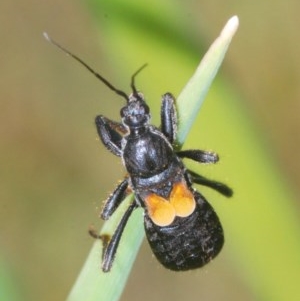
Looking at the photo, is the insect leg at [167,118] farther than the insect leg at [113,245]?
Yes

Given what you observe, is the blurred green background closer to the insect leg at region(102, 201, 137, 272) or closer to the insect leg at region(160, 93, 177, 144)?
the insect leg at region(160, 93, 177, 144)

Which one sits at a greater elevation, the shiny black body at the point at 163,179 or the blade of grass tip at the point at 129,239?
the blade of grass tip at the point at 129,239

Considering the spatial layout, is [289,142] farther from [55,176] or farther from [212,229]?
[212,229]

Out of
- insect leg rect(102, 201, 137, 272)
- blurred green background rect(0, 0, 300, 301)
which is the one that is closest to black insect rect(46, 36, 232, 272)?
insect leg rect(102, 201, 137, 272)

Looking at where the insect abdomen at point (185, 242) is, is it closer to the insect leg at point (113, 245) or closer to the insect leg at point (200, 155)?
the insect leg at point (200, 155)

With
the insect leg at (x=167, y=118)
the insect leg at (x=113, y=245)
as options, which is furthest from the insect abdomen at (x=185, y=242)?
the insect leg at (x=113, y=245)

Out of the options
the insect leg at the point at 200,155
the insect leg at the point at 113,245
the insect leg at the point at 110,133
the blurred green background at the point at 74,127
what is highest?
the insect leg at the point at 113,245
